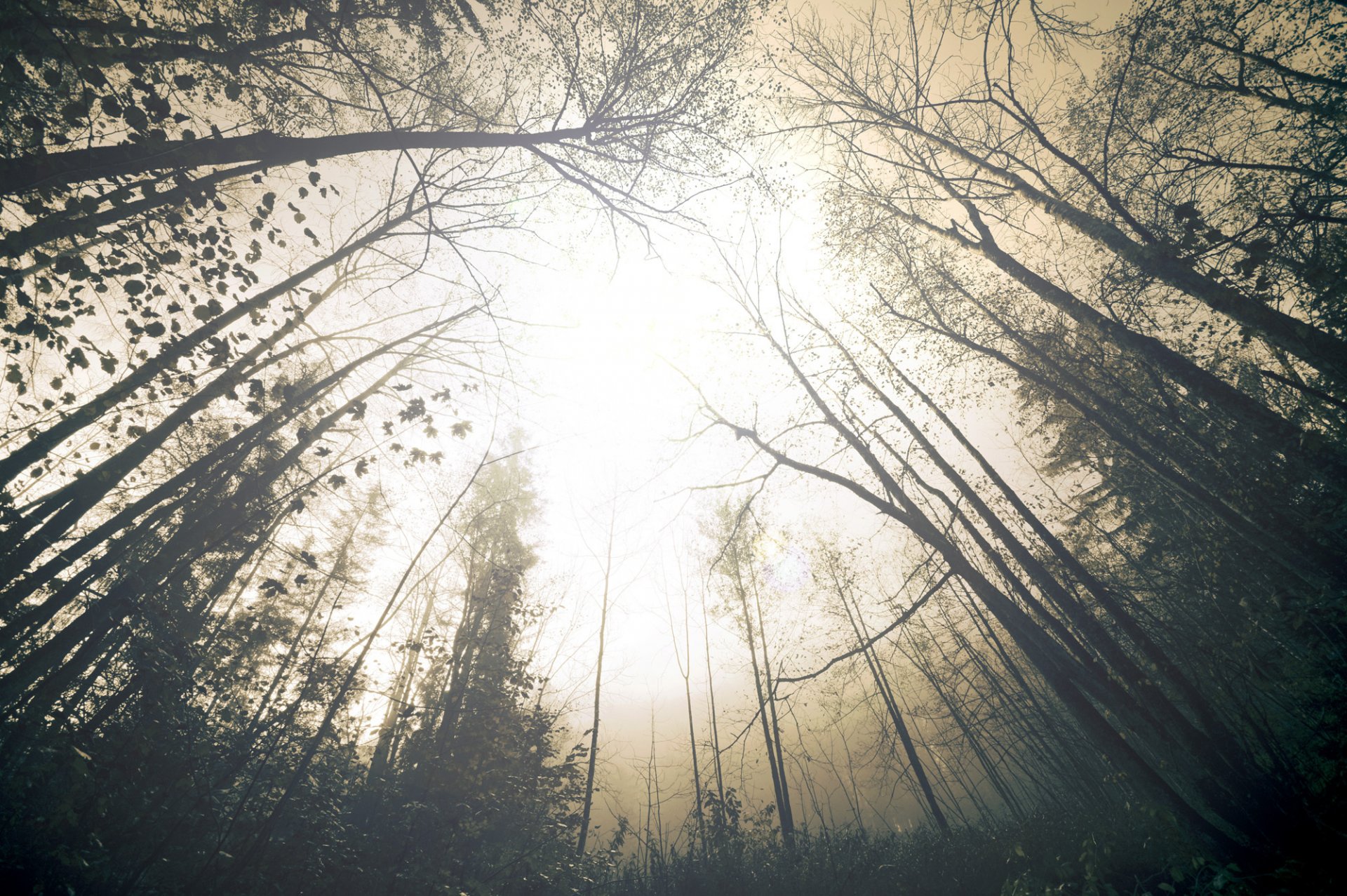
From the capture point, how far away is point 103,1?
116 inches

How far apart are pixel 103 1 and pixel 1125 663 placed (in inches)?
409

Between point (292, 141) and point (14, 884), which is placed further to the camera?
point (14, 884)

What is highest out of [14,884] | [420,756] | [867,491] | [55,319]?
[55,319]

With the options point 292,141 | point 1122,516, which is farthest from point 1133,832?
point 292,141

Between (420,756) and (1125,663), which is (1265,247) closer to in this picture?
(1125,663)

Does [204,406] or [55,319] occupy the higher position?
[204,406]

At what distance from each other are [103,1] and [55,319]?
7.96ft

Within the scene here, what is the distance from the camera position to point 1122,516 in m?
12.5

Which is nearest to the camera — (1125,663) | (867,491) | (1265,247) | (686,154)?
(1265,247)

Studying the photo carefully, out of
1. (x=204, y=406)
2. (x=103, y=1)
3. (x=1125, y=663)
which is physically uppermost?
(x=204, y=406)

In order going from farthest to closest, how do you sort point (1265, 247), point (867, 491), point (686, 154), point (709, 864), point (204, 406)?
point (709, 864) → point (204, 406) → point (686, 154) → point (867, 491) → point (1265, 247)

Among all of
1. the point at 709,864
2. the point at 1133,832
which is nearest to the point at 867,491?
the point at 1133,832

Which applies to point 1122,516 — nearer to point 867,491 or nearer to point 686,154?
point 867,491

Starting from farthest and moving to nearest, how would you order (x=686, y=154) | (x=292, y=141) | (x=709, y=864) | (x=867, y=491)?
(x=709, y=864), (x=686, y=154), (x=867, y=491), (x=292, y=141)
